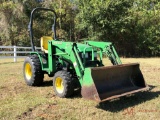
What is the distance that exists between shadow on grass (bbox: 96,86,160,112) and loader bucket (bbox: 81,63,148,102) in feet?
0.70

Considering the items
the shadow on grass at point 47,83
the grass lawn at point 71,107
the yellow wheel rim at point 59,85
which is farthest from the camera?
the shadow on grass at point 47,83

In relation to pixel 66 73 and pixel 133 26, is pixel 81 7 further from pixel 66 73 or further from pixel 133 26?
pixel 66 73

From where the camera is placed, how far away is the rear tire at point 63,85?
6.18 m

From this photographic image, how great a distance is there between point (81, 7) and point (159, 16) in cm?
760

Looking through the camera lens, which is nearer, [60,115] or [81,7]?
[60,115]

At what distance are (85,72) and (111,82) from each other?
0.88m

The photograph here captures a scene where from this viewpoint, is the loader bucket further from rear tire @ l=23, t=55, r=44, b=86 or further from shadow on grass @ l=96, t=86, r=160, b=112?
rear tire @ l=23, t=55, r=44, b=86

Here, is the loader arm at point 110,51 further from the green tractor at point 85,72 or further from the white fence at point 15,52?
the white fence at point 15,52

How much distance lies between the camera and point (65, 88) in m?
6.20

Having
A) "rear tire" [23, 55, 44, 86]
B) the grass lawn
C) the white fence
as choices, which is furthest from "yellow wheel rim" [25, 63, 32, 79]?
the white fence

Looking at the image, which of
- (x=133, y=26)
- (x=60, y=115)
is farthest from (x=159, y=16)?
(x=60, y=115)

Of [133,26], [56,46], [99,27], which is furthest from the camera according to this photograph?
[133,26]

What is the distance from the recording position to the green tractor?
571cm

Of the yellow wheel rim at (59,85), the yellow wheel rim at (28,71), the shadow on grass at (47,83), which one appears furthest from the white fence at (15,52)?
the yellow wheel rim at (59,85)
